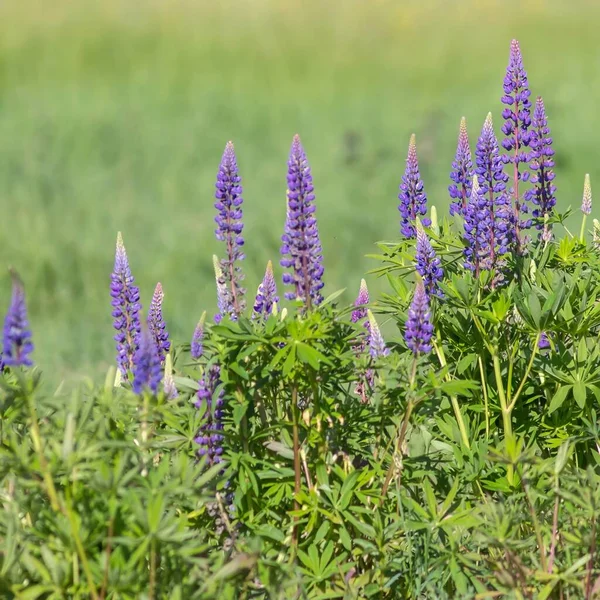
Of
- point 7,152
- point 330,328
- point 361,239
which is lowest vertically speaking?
point 330,328

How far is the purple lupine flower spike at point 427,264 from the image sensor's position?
295cm

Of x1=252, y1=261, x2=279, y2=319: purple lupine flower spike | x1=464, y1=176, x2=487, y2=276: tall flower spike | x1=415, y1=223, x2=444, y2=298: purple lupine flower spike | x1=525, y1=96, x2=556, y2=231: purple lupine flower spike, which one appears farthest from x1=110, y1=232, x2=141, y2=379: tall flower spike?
x1=525, y1=96, x2=556, y2=231: purple lupine flower spike

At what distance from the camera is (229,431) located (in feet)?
9.81

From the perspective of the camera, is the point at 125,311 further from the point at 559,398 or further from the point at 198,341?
the point at 559,398

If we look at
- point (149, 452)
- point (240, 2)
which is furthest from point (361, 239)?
point (240, 2)

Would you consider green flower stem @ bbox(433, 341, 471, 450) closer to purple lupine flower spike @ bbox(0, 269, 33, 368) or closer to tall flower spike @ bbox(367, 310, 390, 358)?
tall flower spike @ bbox(367, 310, 390, 358)

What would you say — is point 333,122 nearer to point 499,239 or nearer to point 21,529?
point 499,239

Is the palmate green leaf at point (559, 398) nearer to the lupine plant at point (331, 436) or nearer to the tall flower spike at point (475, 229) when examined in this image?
the lupine plant at point (331, 436)

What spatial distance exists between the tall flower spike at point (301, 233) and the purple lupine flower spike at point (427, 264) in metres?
0.33

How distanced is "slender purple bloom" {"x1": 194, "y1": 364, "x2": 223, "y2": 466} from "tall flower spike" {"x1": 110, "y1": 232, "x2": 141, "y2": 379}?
0.43 meters

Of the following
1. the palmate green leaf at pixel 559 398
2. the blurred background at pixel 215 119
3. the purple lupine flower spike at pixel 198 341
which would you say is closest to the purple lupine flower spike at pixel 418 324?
the palmate green leaf at pixel 559 398

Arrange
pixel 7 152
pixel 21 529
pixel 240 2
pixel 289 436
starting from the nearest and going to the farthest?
pixel 21 529, pixel 289 436, pixel 7 152, pixel 240 2

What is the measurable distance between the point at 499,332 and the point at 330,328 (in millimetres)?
619

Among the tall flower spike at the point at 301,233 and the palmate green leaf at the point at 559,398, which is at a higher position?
the tall flower spike at the point at 301,233
